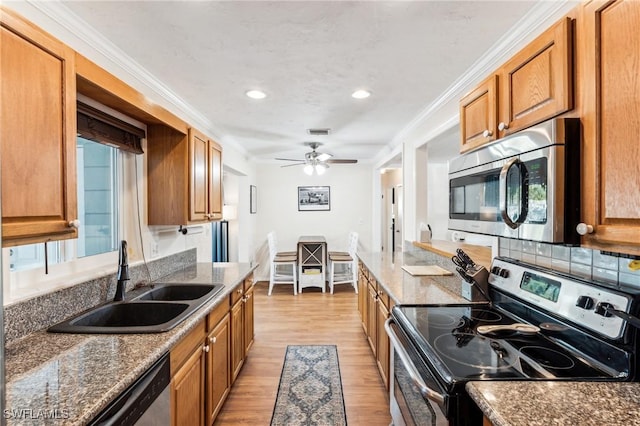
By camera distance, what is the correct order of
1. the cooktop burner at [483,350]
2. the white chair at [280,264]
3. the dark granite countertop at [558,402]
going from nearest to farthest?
the dark granite countertop at [558,402]
the cooktop burner at [483,350]
the white chair at [280,264]

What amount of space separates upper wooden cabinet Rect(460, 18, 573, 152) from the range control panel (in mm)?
643

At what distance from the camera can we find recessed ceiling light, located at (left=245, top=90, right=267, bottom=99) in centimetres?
261

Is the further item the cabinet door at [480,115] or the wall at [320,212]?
the wall at [320,212]

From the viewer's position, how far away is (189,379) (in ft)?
5.31

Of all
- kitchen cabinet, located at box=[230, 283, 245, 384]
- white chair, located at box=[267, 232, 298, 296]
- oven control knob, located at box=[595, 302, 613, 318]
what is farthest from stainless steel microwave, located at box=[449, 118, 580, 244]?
white chair, located at box=[267, 232, 298, 296]

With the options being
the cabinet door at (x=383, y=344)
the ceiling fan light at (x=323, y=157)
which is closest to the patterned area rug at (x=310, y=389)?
the cabinet door at (x=383, y=344)

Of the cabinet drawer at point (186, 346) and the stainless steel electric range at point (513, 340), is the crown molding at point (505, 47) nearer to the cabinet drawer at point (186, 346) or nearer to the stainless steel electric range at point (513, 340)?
the stainless steel electric range at point (513, 340)

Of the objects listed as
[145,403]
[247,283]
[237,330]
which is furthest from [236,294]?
[145,403]

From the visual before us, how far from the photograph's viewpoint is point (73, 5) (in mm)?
1527

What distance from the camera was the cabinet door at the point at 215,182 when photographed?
9.70 feet

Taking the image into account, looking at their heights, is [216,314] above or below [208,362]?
above

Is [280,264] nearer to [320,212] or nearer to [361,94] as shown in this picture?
[320,212]

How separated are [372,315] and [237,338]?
1180 millimetres

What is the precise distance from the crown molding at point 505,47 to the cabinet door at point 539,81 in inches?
16.1
